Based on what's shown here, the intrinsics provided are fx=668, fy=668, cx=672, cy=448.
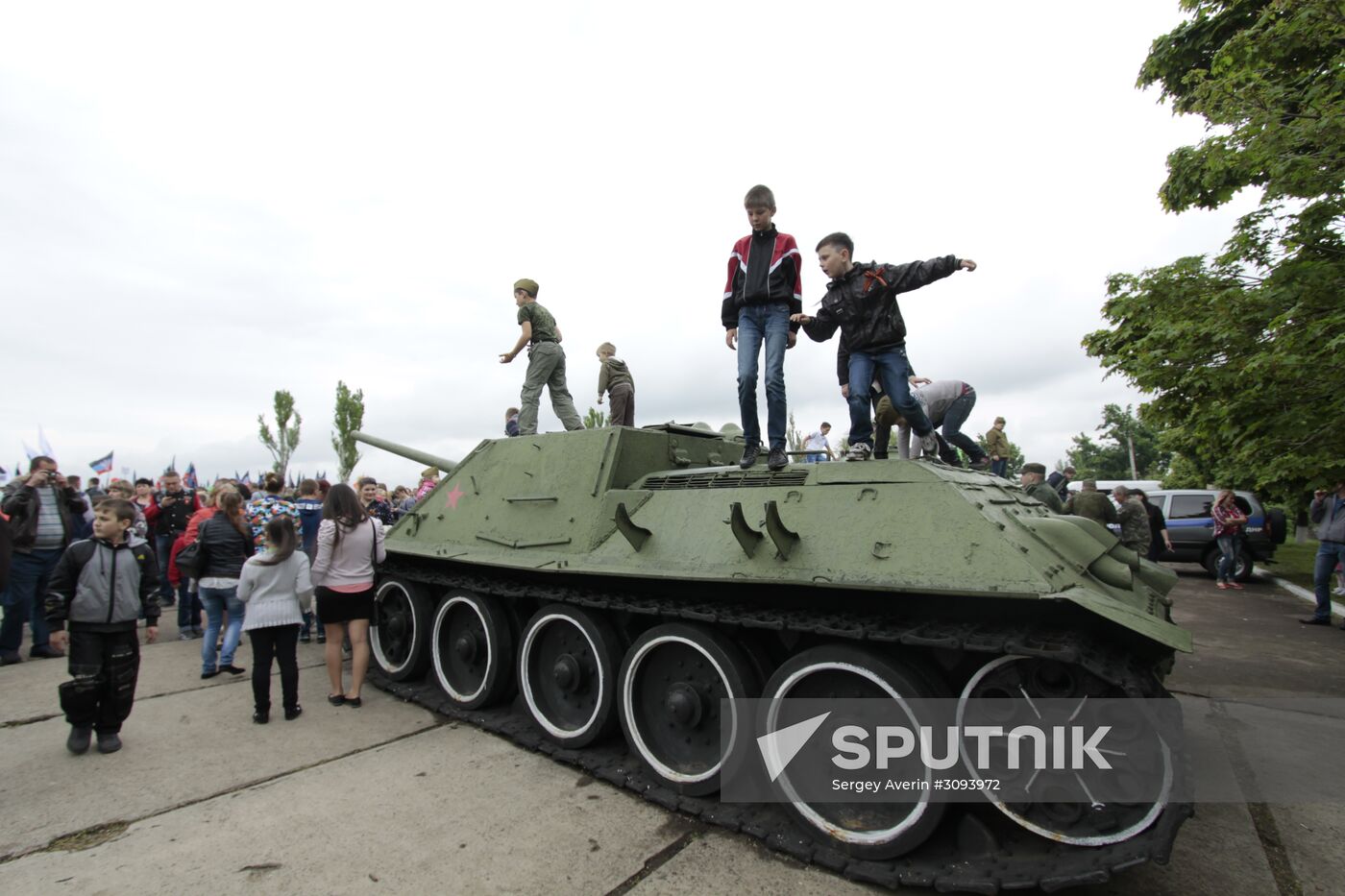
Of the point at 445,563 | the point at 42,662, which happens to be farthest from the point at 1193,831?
the point at 42,662

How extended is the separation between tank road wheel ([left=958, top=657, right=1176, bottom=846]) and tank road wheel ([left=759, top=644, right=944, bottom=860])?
0.88ft

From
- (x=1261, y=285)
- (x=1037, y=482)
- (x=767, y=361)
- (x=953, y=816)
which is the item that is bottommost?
(x=953, y=816)

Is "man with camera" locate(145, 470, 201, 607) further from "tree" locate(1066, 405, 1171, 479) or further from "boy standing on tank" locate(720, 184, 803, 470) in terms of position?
"tree" locate(1066, 405, 1171, 479)

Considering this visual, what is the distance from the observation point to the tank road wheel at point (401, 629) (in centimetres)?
632

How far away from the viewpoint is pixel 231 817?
3.83 meters

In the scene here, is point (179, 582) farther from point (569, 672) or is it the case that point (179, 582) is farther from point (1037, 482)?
point (1037, 482)

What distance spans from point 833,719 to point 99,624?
510cm

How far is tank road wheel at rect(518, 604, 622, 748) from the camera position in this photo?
15.4 ft

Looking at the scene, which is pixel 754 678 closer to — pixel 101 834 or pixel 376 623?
pixel 101 834

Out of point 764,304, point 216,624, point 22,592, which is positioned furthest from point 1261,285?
point 22,592

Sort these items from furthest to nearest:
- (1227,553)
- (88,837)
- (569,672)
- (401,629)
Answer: (1227,553) → (401,629) → (569,672) → (88,837)

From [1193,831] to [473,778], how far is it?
13.7 ft

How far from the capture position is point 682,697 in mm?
4176

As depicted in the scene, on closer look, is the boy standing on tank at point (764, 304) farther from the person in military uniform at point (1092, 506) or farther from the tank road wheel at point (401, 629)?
the person in military uniform at point (1092, 506)
